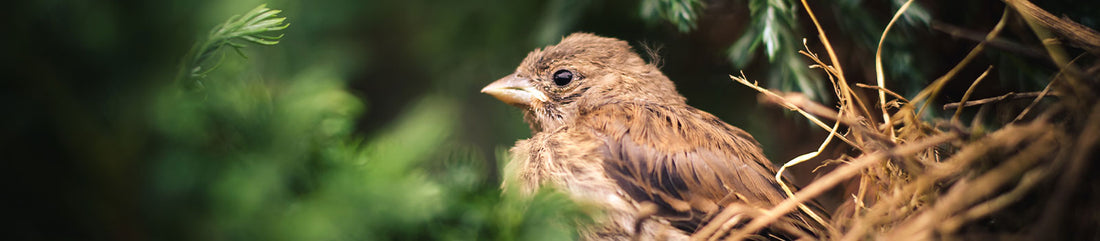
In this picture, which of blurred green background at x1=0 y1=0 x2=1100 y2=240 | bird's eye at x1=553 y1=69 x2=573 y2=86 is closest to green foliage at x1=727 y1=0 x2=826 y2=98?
bird's eye at x1=553 y1=69 x2=573 y2=86

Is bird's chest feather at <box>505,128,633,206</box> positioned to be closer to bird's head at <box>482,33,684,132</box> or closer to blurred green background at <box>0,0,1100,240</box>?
bird's head at <box>482,33,684,132</box>

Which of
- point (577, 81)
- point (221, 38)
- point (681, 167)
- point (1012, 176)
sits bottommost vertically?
point (1012, 176)

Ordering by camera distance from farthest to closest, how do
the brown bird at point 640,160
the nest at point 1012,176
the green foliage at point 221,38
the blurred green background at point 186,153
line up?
the brown bird at point 640,160 → the nest at point 1012,176 → the green foliage at point 221,38 → the blurred green background at point 186,153

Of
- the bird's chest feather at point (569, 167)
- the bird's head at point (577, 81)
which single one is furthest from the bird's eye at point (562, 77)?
the bird's chest feather at point (569, 167)

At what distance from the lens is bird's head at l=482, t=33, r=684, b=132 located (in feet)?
5.19

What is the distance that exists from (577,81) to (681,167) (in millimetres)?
441

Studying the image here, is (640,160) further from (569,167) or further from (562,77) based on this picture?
(562,77)

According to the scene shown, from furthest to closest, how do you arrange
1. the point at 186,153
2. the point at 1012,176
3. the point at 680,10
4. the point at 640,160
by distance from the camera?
the point at 680,10, the point at 640,160, the point at 1012,176, the point at 186,153

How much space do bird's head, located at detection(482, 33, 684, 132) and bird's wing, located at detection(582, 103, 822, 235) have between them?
0.20 meters

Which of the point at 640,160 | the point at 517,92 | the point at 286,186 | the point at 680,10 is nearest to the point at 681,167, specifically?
the point at 640,160

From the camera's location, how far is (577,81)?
1612 millimetres

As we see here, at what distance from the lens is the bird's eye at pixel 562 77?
1622mm

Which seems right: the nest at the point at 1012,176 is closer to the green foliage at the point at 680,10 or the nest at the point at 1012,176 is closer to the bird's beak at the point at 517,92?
the green foliage at the point at 680,10

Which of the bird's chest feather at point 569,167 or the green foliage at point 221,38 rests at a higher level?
the green foliage at point 221,38
